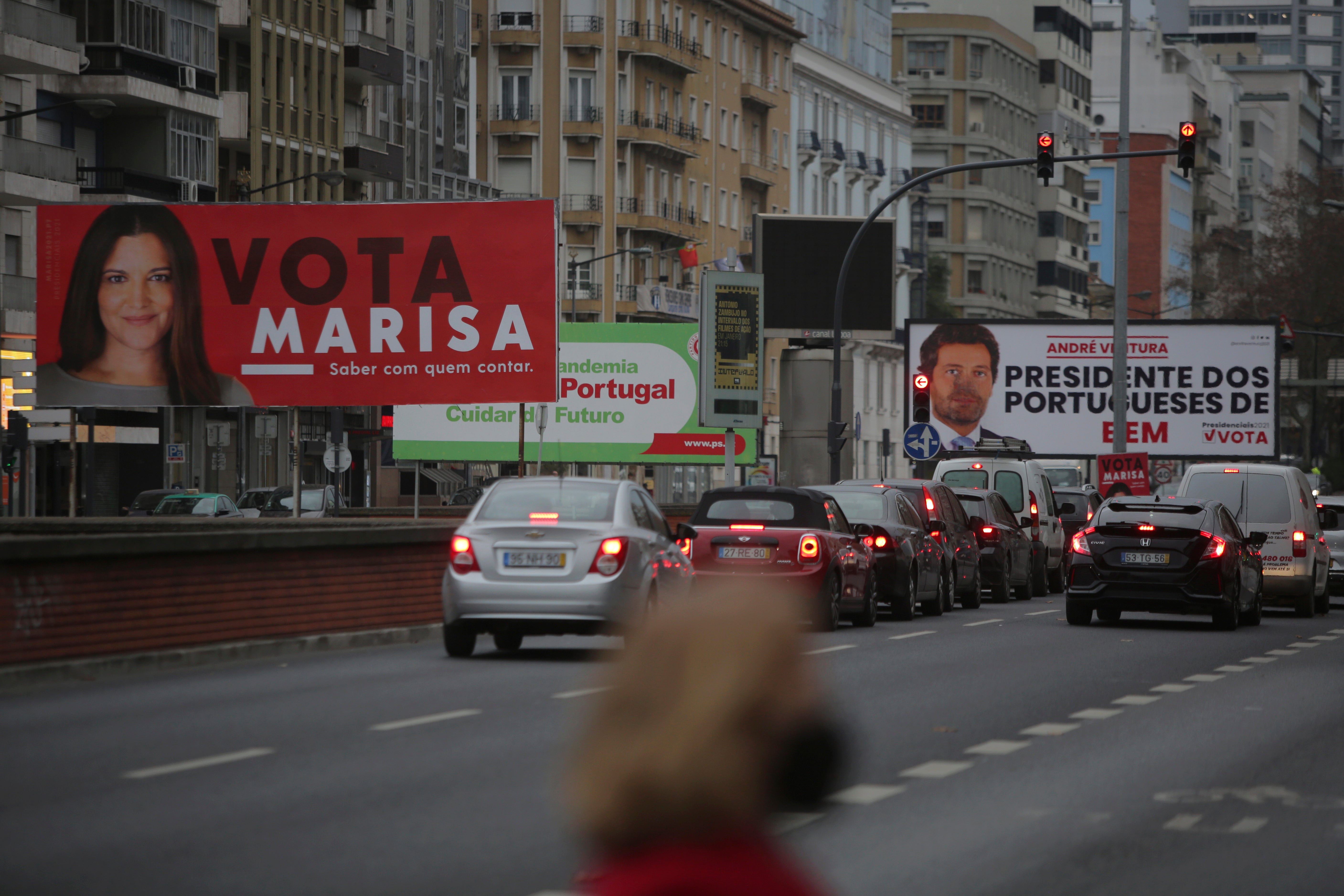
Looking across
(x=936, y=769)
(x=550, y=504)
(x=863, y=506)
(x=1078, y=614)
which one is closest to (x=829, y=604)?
(x=863, y=506)

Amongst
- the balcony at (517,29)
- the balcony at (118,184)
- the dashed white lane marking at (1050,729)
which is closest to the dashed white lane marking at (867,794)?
the dashed white lane marking at (1050,729)

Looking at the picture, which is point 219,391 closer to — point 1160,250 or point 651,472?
point 651,472

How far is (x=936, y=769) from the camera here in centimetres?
1171

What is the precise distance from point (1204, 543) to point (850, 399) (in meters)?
26.7

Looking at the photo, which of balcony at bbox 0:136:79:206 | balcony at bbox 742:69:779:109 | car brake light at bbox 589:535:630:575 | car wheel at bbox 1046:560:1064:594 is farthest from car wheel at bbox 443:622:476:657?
balcony at bbox 742:69:779:109

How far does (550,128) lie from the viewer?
97.8 meters

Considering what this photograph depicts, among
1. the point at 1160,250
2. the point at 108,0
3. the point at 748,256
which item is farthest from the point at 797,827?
the point at 1160,250

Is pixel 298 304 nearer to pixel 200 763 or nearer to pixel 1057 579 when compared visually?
pixel 1057 579

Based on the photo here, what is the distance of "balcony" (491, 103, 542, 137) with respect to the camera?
97938mm

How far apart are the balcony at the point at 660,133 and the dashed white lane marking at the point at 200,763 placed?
86.6m

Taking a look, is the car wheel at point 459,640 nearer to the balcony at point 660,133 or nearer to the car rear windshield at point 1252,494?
the car rear windshield at point 1252,494

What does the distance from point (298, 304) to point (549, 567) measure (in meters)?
16.3

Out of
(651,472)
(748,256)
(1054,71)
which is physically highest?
(1054,71)

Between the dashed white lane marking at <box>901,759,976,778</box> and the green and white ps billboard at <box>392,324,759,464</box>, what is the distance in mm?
45263
